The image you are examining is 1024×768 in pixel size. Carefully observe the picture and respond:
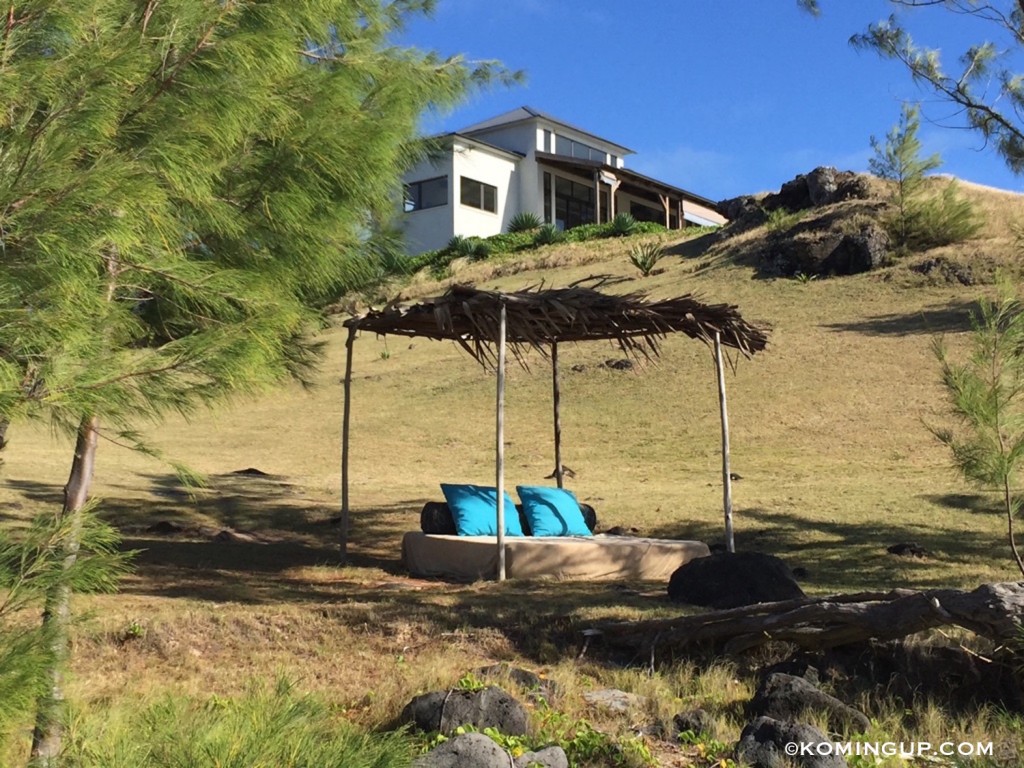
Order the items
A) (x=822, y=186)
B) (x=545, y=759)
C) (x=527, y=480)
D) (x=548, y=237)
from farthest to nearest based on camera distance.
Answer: (x=548, y=237) < (x=822, y=186) < (x=527, y=480) < (x=545, y=759)

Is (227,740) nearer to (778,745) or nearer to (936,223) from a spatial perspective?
(778,745)

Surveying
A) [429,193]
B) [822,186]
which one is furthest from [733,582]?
[429,193]

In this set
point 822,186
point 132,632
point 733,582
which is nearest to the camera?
point 132,632

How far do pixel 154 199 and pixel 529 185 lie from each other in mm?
37563

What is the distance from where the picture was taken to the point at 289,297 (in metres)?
5.59

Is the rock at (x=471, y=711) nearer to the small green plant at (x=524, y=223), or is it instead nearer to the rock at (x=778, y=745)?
the rock at (x=778, y=745)

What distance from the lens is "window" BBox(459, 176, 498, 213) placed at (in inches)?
1511

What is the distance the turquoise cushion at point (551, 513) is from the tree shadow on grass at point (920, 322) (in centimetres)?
1374

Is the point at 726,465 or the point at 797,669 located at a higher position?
the point at 726,465

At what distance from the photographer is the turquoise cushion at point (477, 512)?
412 inches

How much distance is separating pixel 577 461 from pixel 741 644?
11405 millimetres

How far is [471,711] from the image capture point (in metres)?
5.40

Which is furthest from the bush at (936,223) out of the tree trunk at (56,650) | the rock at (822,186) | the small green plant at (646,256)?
the tree trunk at (56,650)

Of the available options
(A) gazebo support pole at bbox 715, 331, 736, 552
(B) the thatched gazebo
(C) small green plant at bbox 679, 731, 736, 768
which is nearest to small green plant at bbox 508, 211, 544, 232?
(B) the thatched gazebo
